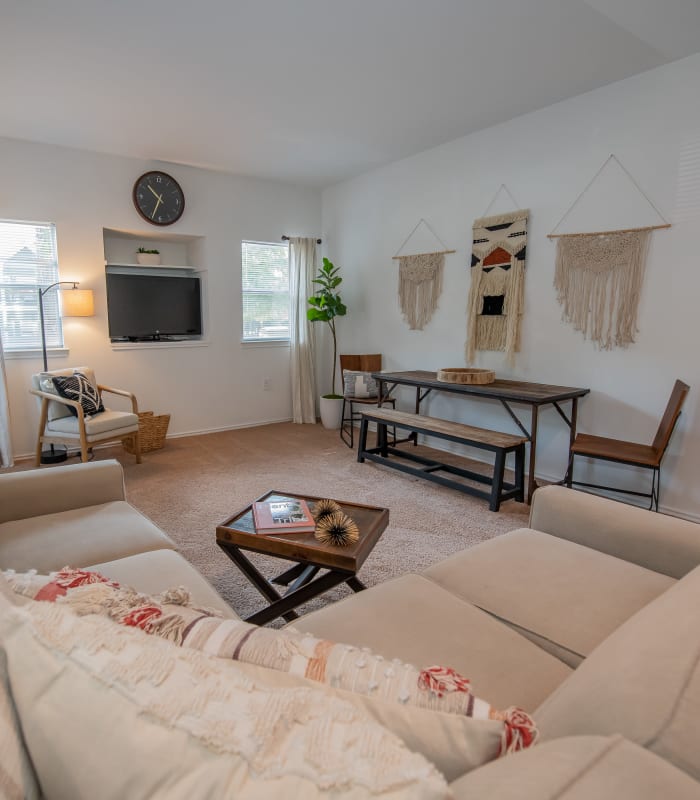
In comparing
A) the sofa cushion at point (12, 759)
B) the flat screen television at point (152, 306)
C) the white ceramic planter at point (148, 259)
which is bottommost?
the sofa cushion at point (12, 759)

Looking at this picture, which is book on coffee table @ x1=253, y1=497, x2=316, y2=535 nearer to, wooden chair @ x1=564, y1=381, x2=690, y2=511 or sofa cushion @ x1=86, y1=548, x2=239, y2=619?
sofa cushion @ x1=86, y1=548, x2=239, y2=619

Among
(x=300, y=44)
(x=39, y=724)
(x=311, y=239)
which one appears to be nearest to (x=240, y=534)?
(x=39, y=724)

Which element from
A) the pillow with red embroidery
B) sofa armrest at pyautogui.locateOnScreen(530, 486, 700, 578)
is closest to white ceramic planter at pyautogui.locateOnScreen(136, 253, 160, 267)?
sofa armrest at pyautogui.locateOnScreen(530, 486, 700, 578)

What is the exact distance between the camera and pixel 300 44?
2.71m

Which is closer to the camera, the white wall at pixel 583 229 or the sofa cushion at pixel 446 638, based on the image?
the sofa cushion at pixel 446 638

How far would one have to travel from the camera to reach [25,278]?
435 cm

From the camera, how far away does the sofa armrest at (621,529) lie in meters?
1.60

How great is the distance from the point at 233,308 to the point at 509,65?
11.2 feet

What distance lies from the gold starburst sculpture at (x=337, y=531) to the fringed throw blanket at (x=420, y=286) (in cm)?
312

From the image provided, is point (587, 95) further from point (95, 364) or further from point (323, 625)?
point (95, 364)

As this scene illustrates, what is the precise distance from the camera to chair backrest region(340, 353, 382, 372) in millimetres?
5238

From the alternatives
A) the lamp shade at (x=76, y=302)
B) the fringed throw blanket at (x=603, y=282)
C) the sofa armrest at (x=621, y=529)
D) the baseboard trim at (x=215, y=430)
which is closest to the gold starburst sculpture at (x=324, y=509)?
the sofa armrest at (x=621, y=529)

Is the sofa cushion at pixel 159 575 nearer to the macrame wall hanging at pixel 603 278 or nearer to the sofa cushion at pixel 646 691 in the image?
the sofa cushion at pixel 646 691

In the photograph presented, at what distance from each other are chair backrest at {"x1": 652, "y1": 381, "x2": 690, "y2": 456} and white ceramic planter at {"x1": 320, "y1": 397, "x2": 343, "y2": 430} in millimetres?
3182
